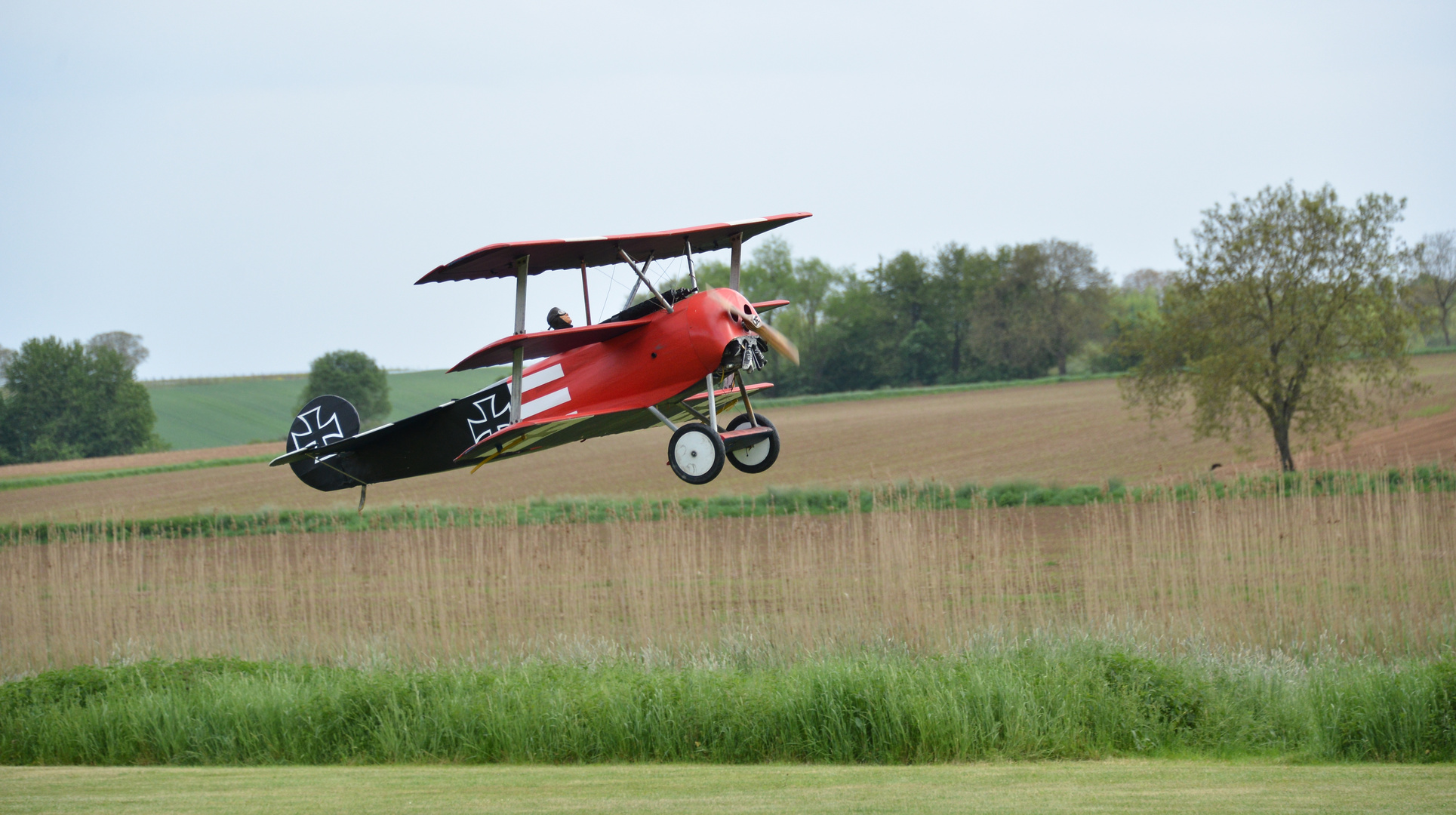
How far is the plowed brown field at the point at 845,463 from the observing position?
41.8 metres

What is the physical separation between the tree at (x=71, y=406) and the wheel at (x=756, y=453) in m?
67.7

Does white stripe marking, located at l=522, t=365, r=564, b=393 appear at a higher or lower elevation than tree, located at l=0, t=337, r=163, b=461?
lower

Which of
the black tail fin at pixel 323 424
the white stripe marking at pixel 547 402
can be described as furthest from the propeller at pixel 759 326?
the black tail fin at pixel 323 424

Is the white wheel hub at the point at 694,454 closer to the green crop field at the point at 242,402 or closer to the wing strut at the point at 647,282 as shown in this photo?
the wing strut at the point at 647,282

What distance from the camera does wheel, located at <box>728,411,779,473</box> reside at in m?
9.72

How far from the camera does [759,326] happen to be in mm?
9000

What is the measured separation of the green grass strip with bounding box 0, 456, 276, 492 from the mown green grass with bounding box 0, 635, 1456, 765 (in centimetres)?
4192

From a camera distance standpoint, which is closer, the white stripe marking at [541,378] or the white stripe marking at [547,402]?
the white stripe marking at [547,402]

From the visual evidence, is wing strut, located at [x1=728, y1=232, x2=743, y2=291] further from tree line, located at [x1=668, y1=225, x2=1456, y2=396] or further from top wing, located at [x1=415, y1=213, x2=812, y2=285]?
tree line, located at [x1=668, y1=225, x2=1456, y2=396]

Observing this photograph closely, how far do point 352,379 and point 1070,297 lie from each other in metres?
64.7

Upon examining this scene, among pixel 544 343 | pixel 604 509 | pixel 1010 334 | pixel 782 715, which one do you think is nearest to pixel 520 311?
pixel 544 343

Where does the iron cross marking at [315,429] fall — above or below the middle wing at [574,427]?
above

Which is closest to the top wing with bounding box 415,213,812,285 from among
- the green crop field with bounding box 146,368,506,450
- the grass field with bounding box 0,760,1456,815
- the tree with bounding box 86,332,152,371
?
the grass field with bounding box 0,760,1456,815

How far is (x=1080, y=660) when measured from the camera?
16.5 metres
